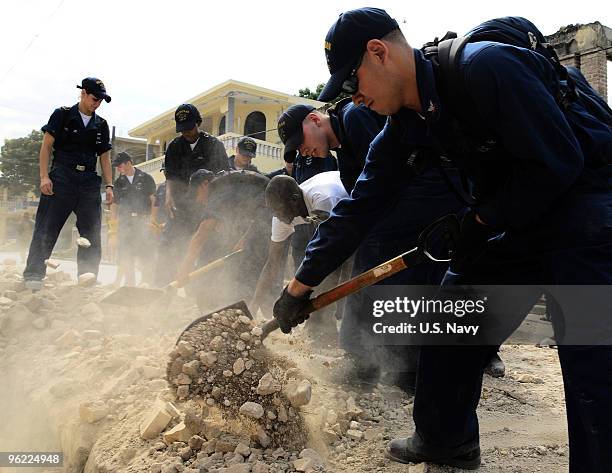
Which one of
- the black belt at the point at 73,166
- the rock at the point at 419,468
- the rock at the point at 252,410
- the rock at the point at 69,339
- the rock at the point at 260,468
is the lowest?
the rock at the point at 419,468

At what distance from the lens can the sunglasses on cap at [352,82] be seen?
5.14 feet

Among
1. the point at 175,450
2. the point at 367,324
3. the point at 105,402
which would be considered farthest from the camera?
the point at 367,324

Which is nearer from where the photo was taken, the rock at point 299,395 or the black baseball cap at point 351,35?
the black baseball cap at point 351,35

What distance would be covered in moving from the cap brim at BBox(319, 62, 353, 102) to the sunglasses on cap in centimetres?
1

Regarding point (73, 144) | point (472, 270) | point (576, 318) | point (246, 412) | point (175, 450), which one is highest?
point (73, 144)

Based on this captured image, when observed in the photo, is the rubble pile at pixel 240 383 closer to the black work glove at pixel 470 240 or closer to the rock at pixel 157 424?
the rock at pixel 157 424

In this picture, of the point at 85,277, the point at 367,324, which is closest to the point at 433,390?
the point at 367,324

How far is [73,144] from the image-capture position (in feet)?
14.9

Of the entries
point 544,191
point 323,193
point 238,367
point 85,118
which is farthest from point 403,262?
point 85,118

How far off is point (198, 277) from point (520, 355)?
2.66m

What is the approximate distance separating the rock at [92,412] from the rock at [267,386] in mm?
927

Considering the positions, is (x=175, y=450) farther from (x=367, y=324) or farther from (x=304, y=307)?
(x=367, y=324)

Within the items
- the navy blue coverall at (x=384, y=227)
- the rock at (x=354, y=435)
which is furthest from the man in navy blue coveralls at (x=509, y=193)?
the navy blue coverall at (x=384, y=227)

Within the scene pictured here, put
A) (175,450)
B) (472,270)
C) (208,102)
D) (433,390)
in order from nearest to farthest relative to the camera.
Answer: (472,270) < (433,390) < (175,450) < (208,102)
